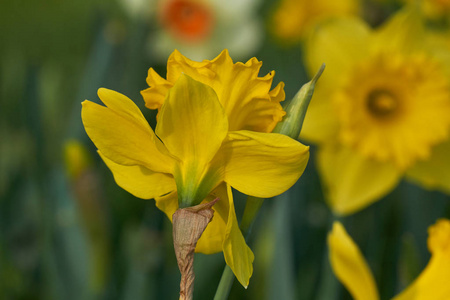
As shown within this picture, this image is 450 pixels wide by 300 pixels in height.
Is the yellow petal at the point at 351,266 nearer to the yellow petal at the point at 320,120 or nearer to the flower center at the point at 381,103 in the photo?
the yellow petal at the point at 320,120

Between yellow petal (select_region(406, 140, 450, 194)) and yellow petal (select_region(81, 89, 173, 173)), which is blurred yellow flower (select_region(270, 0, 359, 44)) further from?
yellow petal (select_region(81, 89, 173, 173))

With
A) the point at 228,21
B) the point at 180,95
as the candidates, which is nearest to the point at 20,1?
the point at 228,21

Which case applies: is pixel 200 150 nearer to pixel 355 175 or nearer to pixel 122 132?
pixel 122 132

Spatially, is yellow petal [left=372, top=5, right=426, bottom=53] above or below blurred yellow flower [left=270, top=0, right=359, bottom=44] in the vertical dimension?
→ above

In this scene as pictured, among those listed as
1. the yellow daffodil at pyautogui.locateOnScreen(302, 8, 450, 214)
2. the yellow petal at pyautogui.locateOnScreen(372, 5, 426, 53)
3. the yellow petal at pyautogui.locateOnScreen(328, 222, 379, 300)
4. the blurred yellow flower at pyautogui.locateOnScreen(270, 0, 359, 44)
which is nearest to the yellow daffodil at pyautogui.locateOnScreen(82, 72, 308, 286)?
the yellow petal at pyautogui.locateOnScreen(328, 222, 379, 300)

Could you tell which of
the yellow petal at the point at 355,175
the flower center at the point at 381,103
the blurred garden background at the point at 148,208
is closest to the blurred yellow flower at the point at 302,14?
the blurred garden background at the point at 148,208

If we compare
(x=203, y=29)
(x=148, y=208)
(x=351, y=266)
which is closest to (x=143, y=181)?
(x=351, y=266)
